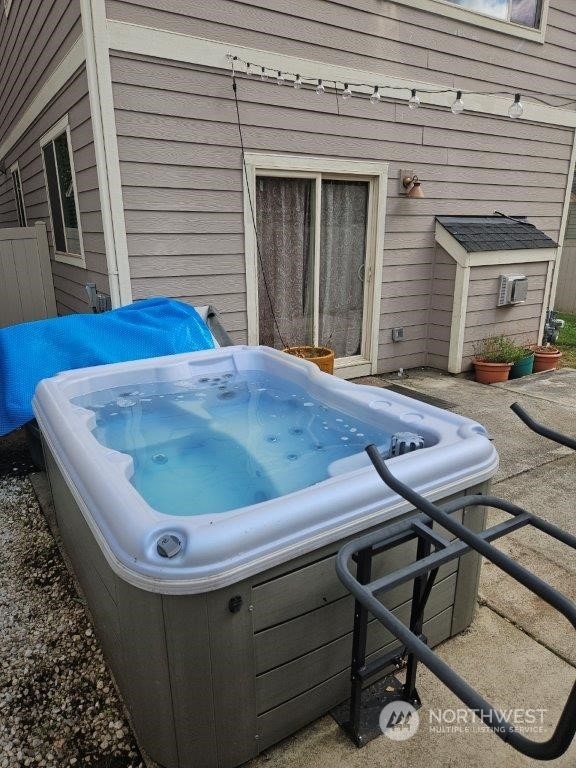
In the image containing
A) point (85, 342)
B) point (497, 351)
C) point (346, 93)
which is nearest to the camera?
point (85, 342)

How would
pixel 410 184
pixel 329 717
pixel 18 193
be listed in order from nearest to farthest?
pixel 329 717
pixel 410 184
pixel 18 193

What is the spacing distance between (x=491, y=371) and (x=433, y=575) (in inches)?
149

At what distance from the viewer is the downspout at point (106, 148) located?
2904 mm

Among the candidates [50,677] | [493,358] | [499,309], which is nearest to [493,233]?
[499,309]

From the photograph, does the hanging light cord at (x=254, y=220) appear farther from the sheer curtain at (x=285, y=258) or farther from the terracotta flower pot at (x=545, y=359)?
the terracotta flower pot at (x=545, y=359)

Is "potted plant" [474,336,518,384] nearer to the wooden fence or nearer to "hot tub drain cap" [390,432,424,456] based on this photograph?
"hot tub drain cap" [390,432,424,456]

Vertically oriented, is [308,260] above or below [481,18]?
below

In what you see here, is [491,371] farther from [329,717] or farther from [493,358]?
[329,717]

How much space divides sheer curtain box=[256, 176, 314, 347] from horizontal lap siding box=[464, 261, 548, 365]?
1.64 m

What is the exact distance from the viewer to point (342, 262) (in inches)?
173

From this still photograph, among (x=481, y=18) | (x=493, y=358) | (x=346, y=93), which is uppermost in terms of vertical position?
(x=481, y=18)

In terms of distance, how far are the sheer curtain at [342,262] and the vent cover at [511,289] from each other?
4.82 ft

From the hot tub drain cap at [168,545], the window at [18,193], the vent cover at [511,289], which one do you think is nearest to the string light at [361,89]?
the vent cover at [511,289]

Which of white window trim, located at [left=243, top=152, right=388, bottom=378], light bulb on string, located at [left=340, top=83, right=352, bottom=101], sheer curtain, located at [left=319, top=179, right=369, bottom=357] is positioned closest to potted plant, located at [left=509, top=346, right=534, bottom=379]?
white window trim, located at [left=243, top=152, right=388, bottom=378]
